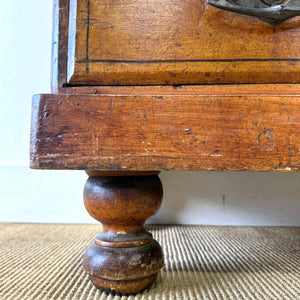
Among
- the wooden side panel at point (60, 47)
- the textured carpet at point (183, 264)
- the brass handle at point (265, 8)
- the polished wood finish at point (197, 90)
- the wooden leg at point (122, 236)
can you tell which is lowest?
the textured carpet at point (183, 264)

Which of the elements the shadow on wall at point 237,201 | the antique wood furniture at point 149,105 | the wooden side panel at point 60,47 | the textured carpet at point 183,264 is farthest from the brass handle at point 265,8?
the shadow on wall at point 237,201

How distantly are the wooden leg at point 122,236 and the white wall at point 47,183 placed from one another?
20.9 inches

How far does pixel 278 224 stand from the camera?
955mm

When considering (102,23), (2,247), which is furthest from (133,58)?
(2,247)

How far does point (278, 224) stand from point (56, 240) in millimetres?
620

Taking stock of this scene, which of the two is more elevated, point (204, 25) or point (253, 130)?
point (204, 25)

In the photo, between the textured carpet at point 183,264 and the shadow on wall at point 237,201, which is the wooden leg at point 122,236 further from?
the shadow on wall at point 237,201

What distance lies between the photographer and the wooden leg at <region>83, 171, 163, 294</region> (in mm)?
417

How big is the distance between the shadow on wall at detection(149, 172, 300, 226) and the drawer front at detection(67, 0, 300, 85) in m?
0.60

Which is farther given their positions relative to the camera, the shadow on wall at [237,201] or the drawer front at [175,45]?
the shadow on wall at [237,201]

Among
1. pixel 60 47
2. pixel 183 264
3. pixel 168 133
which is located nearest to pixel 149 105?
pixel 168 133

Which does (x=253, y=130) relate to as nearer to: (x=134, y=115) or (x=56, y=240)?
(x=134, y=115)

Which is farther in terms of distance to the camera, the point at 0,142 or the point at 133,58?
the point at 0,142

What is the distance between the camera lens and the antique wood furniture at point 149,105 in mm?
365
